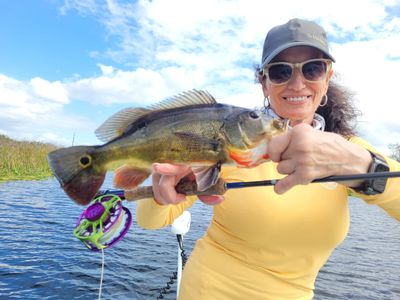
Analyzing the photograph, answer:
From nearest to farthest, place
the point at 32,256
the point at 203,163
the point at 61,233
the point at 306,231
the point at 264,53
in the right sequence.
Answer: the point at 203,163, the point at 306,231, the point at 264,53, the point at 32,256, the point at 61,233

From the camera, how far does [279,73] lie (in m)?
2.95

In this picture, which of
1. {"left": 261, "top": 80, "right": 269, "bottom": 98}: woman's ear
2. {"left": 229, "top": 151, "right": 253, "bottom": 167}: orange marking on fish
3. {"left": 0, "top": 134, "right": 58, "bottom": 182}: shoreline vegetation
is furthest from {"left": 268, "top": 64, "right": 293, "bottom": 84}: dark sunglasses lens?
{"left": 0, "top": 134, "right": 58, "bottom": 182}: shoreline vegetation

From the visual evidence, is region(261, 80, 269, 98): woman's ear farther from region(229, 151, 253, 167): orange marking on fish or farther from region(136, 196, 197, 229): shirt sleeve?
region(229, 151, 253, 167): orange marking on fish

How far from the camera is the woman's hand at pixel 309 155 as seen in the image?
1784mm

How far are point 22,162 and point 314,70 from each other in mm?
27708

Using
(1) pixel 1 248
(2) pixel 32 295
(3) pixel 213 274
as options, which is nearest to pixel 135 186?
(3) pixel 213 274

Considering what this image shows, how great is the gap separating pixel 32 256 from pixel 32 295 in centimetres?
251

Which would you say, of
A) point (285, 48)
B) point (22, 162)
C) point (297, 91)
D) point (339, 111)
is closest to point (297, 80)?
point (297, 91)

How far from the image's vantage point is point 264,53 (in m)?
3.08

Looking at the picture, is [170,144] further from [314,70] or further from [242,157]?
[314,70]

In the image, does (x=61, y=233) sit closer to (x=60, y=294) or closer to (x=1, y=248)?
(x=1, y=248)

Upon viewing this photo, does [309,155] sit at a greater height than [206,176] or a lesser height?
greater

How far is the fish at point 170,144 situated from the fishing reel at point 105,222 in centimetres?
66

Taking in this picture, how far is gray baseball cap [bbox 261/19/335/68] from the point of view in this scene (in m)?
2.80
